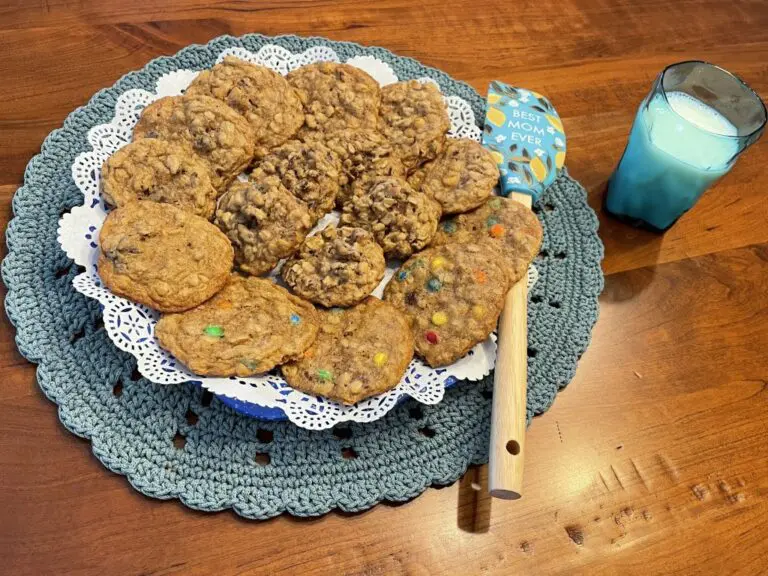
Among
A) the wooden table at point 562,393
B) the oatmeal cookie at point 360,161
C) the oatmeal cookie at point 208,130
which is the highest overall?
the oatmeal cookie at point 208,130

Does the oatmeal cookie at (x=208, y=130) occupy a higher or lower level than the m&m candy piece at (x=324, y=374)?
higher

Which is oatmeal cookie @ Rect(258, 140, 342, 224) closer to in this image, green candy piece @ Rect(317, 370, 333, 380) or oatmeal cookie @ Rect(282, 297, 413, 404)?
oatmeal cookie @ Rect(282, 297, 413, 404)

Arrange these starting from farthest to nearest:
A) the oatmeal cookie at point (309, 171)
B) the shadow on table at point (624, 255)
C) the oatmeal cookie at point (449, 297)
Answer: the shadow on table at point (624, 255) → the oatmeal cookie at point (309, 171) → the oatmeal cookie at point (449, 297)

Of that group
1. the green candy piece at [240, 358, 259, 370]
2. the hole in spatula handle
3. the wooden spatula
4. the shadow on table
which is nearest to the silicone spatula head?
the wooden spatula

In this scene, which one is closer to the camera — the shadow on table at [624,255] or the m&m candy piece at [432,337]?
the m&m candy piece at [432,337]

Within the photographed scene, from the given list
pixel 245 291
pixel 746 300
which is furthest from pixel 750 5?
pixel 245 291

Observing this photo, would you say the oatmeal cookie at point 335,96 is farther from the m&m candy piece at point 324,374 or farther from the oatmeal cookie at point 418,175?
the m&m candy piece at point 324,374

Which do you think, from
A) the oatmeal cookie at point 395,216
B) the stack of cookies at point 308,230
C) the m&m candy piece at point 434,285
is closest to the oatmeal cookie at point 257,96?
the stack of cookies at point 308,230

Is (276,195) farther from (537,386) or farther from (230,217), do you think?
(537,386)
